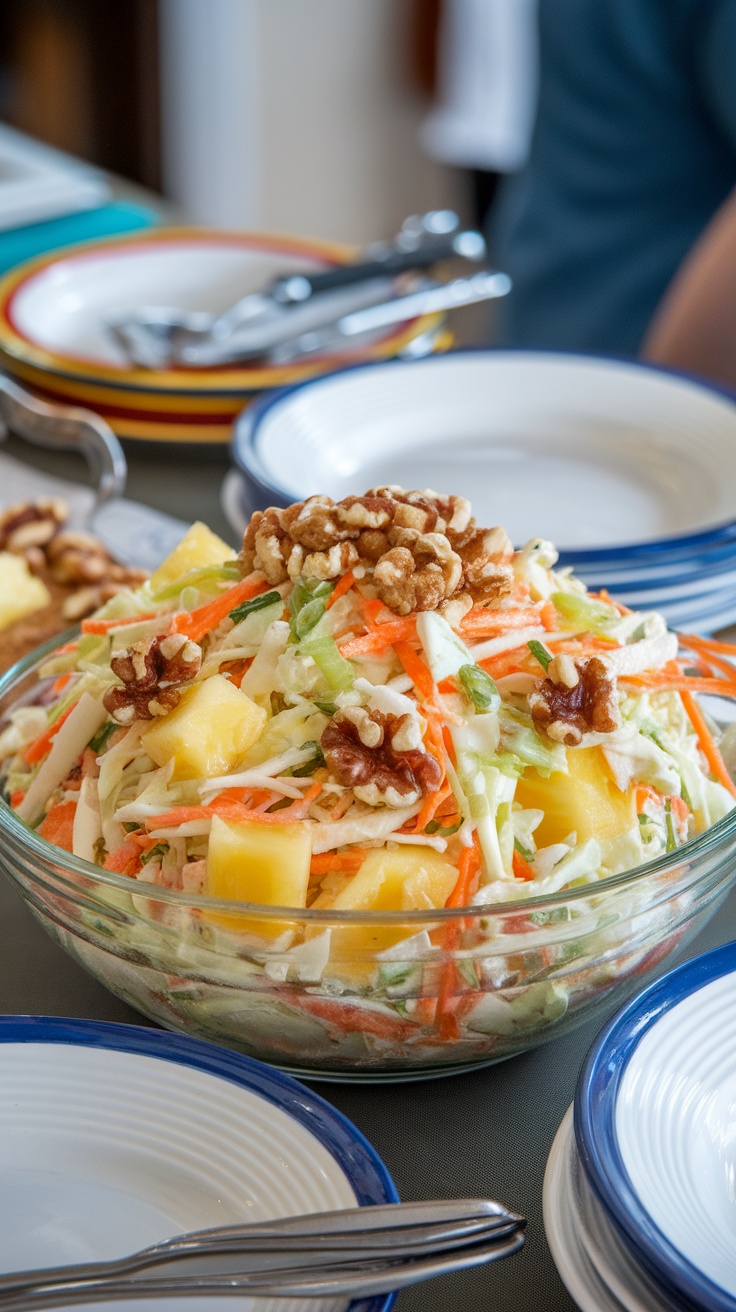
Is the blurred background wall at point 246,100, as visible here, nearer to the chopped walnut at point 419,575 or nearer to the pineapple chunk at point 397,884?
the chopped walnut at point 419,575

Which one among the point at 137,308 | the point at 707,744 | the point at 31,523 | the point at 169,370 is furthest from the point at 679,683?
the point at 137,308

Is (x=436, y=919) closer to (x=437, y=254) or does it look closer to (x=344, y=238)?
(x=437, y=254)

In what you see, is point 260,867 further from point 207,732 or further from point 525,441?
point 525,441

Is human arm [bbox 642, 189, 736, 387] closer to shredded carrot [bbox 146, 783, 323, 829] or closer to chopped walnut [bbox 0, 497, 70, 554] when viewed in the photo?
chopped walnut [bbox 0, 497, 70, 554]

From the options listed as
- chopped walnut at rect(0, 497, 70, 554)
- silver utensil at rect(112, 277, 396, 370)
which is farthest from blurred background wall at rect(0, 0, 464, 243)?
chopped walnut at rect(0, 497, 70, 554)

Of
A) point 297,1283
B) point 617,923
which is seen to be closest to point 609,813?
point 617,923
